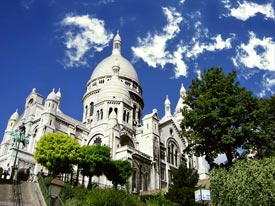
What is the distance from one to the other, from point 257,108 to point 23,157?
28.0 metres

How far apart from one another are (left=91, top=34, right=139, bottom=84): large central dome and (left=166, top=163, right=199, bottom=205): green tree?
41.8 m

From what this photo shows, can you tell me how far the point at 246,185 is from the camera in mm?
18031

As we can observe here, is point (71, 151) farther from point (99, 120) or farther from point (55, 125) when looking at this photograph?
point (99, 120)

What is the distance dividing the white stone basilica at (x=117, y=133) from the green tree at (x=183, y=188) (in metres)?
12.8

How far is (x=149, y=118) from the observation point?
1845 inches

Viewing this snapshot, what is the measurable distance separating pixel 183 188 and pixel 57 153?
41.2 ft

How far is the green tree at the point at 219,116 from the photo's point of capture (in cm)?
2375

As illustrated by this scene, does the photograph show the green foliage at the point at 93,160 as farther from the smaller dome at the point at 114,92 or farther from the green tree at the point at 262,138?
the smaller dome at the point at 114,92

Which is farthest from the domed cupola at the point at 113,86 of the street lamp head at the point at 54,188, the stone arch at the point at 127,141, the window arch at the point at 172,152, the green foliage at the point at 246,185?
the street lamp head at the point at 54,188

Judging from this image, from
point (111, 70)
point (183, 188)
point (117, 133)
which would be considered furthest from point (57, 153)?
point (111, 70)

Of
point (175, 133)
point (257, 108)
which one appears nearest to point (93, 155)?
point (257, 108)

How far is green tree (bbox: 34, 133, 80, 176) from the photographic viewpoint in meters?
29.3

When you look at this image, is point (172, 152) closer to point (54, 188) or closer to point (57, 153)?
point (57, 153)

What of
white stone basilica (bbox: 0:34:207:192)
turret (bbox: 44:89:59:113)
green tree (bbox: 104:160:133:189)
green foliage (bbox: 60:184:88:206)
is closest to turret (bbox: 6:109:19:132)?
white stone basilica (bbox: 0:34:207:192)
